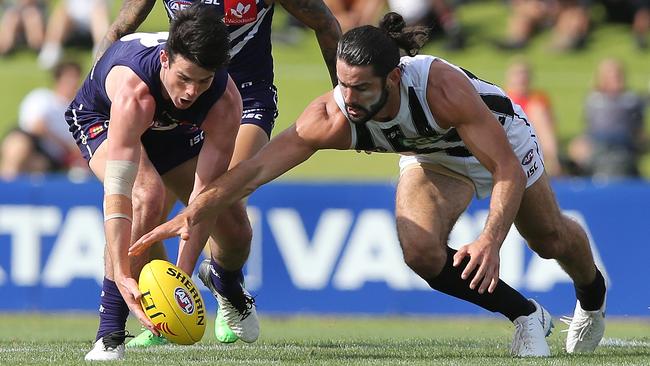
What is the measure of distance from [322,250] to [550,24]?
27.2ft

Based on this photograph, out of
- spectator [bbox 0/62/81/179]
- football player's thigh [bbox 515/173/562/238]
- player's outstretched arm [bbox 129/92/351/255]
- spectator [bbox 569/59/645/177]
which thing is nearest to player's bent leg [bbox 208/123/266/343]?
player's outstretched arm [bbox 129/92/351/255]

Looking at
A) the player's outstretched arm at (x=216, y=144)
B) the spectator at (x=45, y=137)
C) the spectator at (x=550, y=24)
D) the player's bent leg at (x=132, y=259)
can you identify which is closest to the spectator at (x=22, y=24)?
the spectator at (x=45, y=137)

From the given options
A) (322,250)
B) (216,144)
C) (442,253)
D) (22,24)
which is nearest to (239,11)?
(216,144)

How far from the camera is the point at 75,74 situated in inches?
524

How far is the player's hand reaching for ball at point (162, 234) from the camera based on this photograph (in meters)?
6.32

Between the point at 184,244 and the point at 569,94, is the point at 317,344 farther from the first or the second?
the point at 569,94

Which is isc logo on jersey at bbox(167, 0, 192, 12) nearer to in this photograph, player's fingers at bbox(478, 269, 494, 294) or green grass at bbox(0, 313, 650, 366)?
green grass at bbox(0, 313, 650, 366)

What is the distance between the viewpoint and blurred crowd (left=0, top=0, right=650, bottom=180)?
1349cm

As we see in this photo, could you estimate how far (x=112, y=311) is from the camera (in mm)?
6648

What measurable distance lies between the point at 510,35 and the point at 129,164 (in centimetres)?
1296

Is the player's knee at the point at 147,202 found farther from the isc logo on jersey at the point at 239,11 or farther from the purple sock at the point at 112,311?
the isc logo on jersey at the point at 239,11

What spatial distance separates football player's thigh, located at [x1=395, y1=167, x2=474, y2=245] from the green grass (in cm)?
70

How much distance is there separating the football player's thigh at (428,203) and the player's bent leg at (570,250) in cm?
37

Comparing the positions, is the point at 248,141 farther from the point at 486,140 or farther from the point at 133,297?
the point at 486,140
